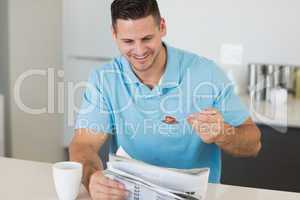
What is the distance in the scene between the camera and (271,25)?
3.03 meters

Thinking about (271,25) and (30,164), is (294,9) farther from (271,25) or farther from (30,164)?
(30,164)

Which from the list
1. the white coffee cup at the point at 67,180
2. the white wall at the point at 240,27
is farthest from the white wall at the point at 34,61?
the white coffee cup at the point at 67,180

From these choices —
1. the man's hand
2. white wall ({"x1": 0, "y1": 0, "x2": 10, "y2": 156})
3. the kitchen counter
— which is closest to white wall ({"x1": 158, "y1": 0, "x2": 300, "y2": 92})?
the kitchen counter

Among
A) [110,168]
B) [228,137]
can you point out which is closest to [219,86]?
[228,137]

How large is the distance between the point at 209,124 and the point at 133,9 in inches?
20.6

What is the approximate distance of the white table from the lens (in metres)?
1.31

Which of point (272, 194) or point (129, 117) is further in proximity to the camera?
point (129, 117)

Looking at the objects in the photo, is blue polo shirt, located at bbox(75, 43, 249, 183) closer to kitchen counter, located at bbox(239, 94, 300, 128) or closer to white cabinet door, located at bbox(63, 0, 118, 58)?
kitchen counter, located at bbox(239, 94, 300, 128)

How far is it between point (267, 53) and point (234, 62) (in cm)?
22

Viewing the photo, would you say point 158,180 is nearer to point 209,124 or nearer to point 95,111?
point 209,124

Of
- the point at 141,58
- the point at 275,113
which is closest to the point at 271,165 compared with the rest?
the point at 275,113

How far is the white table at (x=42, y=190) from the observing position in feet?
4.30

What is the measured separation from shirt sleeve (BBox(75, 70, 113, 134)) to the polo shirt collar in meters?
0.10

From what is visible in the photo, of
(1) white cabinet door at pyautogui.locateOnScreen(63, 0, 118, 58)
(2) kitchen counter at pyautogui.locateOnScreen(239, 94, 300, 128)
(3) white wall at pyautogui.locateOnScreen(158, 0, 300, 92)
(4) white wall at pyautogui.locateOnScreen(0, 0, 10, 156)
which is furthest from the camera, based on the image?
(1) white cabinet door at pyautogui.locateOnScreen(63, 0, 118, 58)
